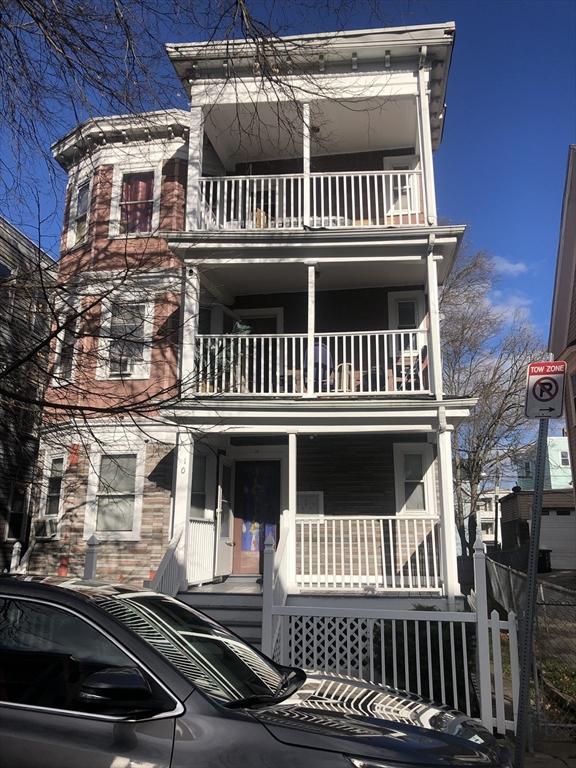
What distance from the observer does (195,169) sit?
1168 centimetres

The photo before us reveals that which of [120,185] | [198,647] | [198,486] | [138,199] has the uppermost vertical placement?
[120,185]

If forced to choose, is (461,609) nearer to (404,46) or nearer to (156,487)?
(156,487)

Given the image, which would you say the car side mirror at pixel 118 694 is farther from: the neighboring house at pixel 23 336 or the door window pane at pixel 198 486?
the door window pane at pixel 198 486

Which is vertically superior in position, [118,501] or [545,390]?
[545,390]

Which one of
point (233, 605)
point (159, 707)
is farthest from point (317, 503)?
point (159, 707)

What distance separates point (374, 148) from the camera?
13344 millimetres

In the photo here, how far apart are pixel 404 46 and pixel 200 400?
7587 mm

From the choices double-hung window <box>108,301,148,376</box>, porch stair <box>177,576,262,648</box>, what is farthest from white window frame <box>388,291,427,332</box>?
double-hung window <box>108,301,148,376</box>

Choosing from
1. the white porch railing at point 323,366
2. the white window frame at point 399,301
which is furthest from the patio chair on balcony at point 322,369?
the white window frame at point 399,301

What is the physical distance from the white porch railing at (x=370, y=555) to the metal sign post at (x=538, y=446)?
4.79m

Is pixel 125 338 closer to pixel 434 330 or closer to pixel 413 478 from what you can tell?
pixel 434 330

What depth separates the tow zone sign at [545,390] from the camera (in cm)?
467

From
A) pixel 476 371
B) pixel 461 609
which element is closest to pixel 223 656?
pixel 461 609

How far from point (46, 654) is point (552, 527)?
27.5m
